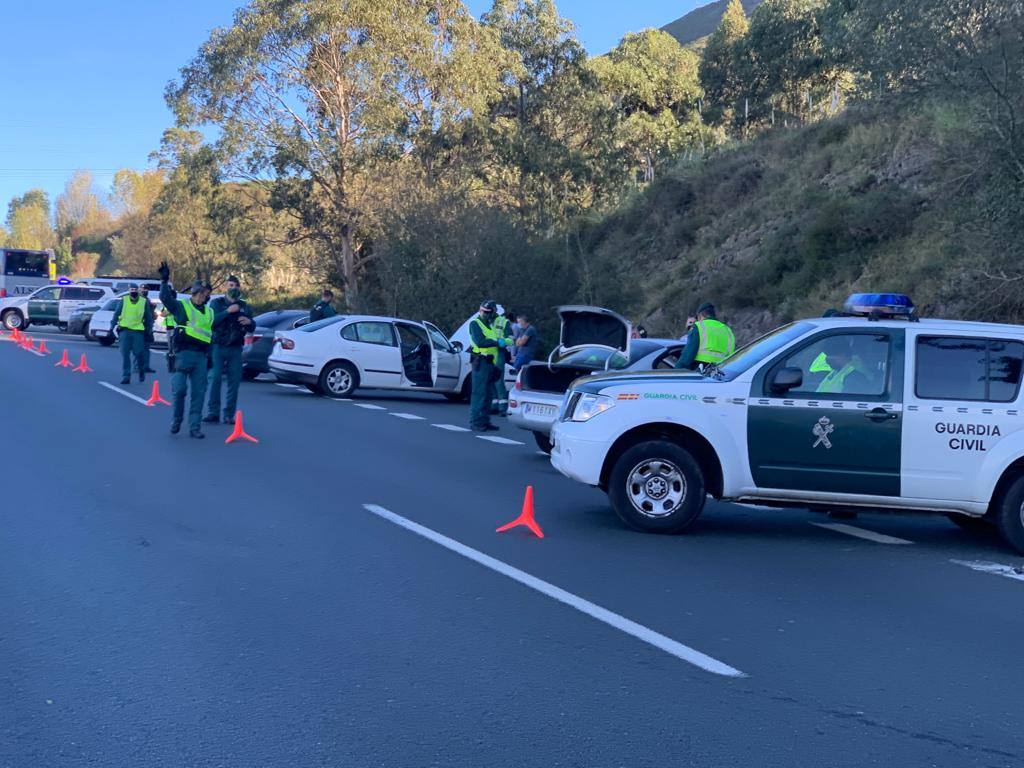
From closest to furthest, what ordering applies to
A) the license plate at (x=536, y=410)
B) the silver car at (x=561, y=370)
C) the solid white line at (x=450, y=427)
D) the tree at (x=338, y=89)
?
the license plate at (x=536, y=410)
the silver car at (x=561, y=370)
the solid white line at (x=450, y=427)
the tree at (x=338, y=89)

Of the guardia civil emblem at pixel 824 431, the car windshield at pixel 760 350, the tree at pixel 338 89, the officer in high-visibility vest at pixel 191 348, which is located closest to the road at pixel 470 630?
the guardia civil emblem at pixel 824 431

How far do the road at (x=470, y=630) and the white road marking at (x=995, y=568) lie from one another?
32 millimetres

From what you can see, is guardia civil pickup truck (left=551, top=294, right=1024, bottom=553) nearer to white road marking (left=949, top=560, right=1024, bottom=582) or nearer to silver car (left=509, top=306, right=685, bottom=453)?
white road marking (left=949, top=560, right=1024, bottom=582)

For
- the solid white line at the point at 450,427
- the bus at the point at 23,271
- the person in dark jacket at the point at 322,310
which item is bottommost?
the solid white line at the point at 450,427

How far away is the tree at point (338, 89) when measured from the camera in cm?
4253

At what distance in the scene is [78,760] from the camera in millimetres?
4488

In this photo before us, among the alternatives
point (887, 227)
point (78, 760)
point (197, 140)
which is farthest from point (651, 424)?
point (197, 140)

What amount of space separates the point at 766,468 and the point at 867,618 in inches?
88.8

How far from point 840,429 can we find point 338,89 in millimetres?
36657

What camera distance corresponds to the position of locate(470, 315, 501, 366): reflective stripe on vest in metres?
16.2

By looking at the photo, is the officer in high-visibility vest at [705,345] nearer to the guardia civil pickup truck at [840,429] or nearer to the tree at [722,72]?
the guardia civil pickup truck at [840,429]

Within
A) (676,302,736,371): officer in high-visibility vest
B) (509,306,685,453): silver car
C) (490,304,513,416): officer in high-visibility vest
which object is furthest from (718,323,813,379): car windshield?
(490,304,513,416): officer in high-visibility vest

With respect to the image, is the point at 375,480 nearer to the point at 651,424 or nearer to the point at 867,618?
the point at 651,424

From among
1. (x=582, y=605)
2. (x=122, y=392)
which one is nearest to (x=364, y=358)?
(x=122, y=392)
